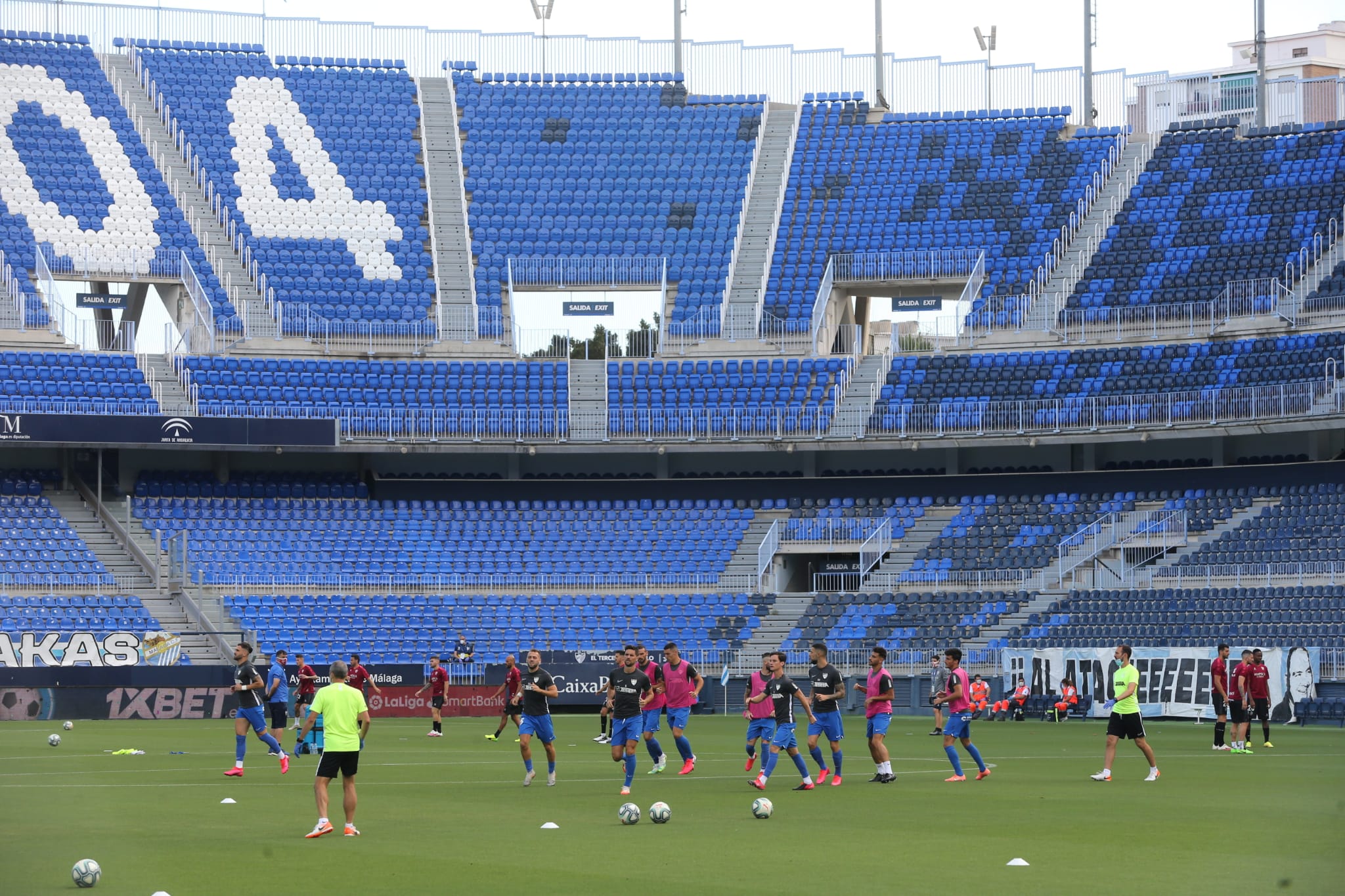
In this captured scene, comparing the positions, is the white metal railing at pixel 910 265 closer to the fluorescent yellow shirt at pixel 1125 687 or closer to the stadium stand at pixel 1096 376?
the stadium stand at pixel 1096 376

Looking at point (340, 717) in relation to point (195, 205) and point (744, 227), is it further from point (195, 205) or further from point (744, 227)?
point (744, 227)

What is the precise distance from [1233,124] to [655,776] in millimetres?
43293

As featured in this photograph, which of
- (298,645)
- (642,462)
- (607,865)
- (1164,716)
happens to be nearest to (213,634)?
(298,645)

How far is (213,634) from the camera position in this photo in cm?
4931

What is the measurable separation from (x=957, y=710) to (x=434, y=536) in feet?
106

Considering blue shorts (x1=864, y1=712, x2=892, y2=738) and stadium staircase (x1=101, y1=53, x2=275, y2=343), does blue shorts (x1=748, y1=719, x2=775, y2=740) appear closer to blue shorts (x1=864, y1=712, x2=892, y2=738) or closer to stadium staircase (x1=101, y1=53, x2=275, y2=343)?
blue shorts (x1=864, y1=712, x2=892, y2=738)

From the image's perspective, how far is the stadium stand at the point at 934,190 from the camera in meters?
59.6

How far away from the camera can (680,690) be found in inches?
1087

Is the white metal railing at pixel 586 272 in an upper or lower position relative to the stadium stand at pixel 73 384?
upper

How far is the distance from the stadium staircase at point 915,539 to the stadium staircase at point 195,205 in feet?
66.4

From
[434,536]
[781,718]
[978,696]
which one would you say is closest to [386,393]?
[434,536]

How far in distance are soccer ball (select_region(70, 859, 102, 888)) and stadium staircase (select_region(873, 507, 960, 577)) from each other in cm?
3996

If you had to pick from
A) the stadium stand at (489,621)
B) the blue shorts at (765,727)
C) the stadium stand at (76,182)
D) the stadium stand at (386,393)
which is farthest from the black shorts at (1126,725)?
the stadium stand at (76,182)

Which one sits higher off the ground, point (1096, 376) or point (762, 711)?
point (1096, 376)
